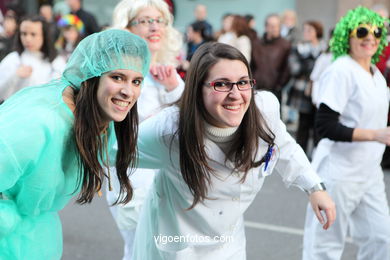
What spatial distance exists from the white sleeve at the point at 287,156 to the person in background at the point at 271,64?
5839 millimetres

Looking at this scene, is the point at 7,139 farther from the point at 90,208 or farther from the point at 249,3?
the point at 249,3

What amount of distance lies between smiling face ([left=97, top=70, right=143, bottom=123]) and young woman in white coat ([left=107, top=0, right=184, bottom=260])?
1.04 metres

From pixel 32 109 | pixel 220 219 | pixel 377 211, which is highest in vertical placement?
pixel 32 109

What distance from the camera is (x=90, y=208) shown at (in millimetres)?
5895

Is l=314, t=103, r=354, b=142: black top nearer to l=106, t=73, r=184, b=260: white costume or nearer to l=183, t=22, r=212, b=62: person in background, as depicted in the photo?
l=106, t=73, r=184, b=260: white costume

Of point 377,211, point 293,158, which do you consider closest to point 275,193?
point 377,211

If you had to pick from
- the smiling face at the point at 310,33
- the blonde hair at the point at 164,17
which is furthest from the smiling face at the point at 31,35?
the smiling face at the point at 310,33

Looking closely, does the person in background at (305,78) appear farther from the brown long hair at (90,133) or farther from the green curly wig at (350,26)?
the brown long hair at (90,133)

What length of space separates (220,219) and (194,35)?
7648mm

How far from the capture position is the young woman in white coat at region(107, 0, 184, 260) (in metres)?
3.56

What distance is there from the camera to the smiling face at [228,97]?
2625 mm

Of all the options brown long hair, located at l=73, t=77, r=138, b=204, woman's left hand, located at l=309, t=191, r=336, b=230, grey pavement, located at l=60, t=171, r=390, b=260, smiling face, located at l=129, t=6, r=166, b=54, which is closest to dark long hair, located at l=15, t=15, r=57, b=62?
grey pavement, located at l=60, t=171, r=390, b=260

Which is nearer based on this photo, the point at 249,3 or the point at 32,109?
the point at 32,109

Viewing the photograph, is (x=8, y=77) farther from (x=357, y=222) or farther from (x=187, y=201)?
(x=357, y=222)
